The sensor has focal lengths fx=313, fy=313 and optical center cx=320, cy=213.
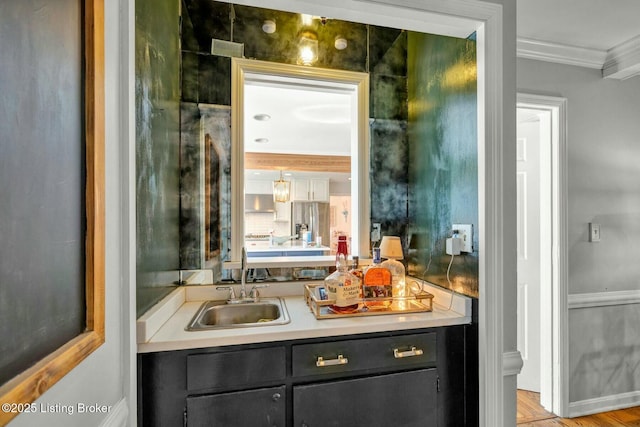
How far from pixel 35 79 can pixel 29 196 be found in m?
0.22

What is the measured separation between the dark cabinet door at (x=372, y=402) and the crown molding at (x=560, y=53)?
2.11m

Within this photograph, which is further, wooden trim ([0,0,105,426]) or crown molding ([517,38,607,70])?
crown molding ([517,38,607,70])

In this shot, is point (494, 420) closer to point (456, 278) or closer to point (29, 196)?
point (456, 278)

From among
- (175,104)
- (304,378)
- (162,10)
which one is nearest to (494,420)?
(304,378)

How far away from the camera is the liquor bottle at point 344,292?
4.59 feet

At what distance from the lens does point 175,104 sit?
1606mm

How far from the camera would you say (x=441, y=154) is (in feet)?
5.33

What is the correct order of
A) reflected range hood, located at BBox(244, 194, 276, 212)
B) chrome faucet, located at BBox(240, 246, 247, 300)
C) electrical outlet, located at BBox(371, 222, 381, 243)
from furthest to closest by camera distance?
1. reflected range hood, located at BBox(244, 194, 276, 212)
2. electrical outlet, located at BBox(371, 222, 381, 243)
3. chrome faucet, located at BBox(240, 246, 247, 300)

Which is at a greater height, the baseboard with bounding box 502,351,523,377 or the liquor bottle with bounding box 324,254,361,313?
the liquor bottle with bounding box 324,254,361,313

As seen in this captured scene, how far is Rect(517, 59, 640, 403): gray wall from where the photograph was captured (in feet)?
7.17

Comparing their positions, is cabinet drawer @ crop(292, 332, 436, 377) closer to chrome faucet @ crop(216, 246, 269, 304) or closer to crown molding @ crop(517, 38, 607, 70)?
chrome faucet @ crop(216, 246, 269, 304)

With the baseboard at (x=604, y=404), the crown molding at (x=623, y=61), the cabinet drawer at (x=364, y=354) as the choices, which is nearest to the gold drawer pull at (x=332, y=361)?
the cabinet drawer at (x=364, y=354)

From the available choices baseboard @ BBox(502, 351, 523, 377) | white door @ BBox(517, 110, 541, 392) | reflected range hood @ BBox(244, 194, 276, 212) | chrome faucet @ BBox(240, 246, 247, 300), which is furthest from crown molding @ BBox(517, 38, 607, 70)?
reflected range hood @ BBox(244, 194, 276, 212)

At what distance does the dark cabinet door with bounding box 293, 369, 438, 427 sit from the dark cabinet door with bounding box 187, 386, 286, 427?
70mm
